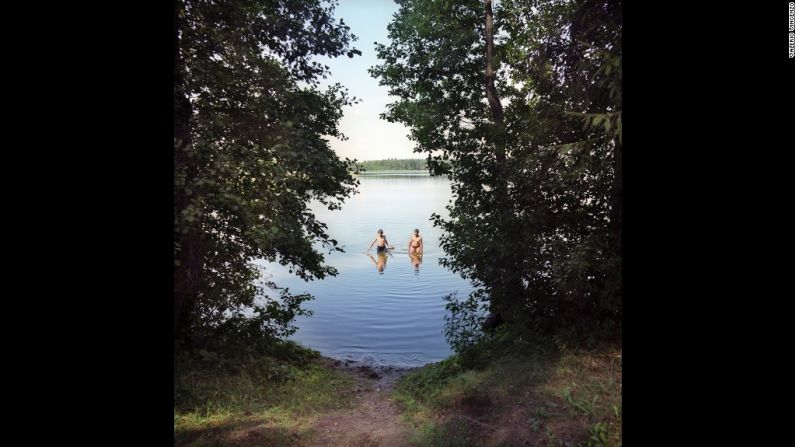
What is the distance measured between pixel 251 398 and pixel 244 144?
255 centimetres

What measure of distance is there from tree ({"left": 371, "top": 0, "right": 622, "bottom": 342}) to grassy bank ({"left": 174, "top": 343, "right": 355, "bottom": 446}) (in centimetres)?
237

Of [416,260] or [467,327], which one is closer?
[467,327]

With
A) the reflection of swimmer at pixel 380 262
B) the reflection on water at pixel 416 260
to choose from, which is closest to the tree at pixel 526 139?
the reflection on water at pixel 416 260

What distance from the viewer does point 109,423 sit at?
1090 mm

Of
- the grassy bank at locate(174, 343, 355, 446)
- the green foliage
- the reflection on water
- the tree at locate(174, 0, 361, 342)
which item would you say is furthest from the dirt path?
the reflection on water

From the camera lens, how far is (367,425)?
162 inches

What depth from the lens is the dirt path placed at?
3.69m

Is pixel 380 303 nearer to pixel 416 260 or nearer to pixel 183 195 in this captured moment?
pixel 416 260

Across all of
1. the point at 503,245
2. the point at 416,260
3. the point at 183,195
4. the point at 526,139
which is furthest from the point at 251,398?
the point at 416,260

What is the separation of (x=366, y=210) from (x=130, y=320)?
23741 mm

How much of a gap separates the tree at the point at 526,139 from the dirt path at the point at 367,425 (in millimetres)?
1783

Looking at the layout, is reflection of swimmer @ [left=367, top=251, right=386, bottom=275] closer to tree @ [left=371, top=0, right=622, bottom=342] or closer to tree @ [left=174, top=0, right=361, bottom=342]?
tree @ [left=371, top=0, right=622, bottom=342]

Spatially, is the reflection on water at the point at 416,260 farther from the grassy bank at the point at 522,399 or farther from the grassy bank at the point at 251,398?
the grassy bank at the point at 522,399

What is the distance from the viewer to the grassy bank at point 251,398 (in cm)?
360
